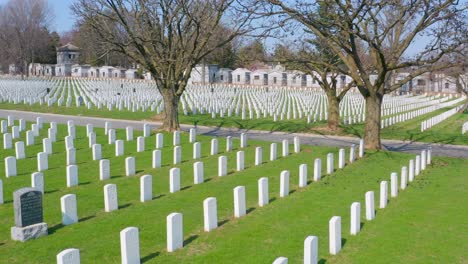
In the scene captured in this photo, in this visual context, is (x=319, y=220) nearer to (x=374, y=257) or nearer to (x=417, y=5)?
(x=374, y=257)

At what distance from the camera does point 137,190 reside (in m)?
12.4

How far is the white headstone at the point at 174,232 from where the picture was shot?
8.07 meters

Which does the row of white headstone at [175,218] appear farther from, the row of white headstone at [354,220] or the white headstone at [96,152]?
the white headstone at [96,152]

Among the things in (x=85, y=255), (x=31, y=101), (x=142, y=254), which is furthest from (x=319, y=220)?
(x=31, y=101)

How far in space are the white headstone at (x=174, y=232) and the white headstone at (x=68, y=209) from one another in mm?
2182

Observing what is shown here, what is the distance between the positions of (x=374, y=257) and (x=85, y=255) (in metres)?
4.39

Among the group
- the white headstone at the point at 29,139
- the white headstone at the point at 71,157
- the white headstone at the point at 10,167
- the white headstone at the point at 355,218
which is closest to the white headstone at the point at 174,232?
the white headstone at the point at 355,218

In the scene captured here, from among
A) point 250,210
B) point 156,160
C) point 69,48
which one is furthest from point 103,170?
point 69,48

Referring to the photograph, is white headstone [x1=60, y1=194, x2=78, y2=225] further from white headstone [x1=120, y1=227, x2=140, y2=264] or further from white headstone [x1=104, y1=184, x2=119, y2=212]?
white headstone [x1=120, y1=227, x2=140, y2=264]

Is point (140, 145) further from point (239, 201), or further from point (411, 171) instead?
point (411, 171)

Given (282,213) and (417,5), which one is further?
(417,5)

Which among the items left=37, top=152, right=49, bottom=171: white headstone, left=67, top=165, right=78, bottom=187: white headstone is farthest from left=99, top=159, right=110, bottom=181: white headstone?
left=37, top=152, right=49, bottom=171: white headstone

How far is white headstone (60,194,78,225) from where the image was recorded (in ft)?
30.5

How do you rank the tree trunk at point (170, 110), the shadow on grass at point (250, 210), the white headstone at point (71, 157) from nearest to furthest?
the shadow on grass at point (250, 210) < the white headstone at point (71, 157) < the tree trunk at point (170, 110)
